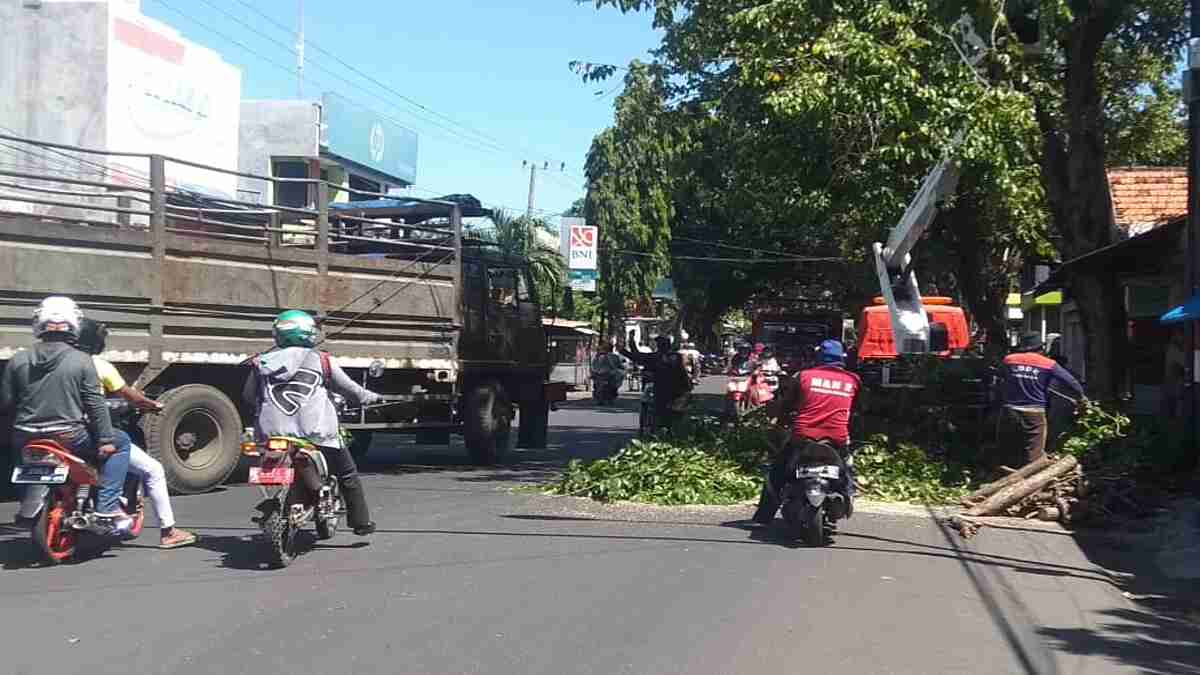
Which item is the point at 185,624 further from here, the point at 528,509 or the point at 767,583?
the point at 528,509

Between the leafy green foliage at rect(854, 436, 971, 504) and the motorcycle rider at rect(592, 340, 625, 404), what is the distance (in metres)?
19.5

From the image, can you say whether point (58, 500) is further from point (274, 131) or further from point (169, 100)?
point (274, 131)

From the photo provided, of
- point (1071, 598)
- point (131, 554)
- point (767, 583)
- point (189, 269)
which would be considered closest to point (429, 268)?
point (189, 269)

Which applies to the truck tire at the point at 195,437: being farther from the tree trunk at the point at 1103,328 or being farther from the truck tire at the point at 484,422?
the tree trunk at the point at 1103,328

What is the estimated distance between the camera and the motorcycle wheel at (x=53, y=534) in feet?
25.5

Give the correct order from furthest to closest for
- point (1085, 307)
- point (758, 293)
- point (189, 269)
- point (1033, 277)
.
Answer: point (758, 293)
point (1033, 277)
point (1085, 307)
point (189, 269)

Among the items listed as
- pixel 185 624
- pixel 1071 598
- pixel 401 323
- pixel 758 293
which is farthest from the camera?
pixel 758 293

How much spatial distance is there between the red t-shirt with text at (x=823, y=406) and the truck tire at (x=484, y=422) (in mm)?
6271

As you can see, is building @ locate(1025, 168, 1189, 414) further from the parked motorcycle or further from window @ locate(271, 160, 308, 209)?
window @ locate(271, 160, 308, 209)

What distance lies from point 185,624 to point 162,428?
5.25m

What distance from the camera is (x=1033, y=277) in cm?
3391

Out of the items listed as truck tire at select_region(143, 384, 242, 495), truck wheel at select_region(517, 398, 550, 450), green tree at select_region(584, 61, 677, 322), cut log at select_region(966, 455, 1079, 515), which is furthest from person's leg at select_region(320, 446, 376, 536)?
green tree at select_region(584, 61, 677, 322)

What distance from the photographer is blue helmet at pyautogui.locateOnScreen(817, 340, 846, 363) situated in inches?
374

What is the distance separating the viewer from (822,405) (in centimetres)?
930
